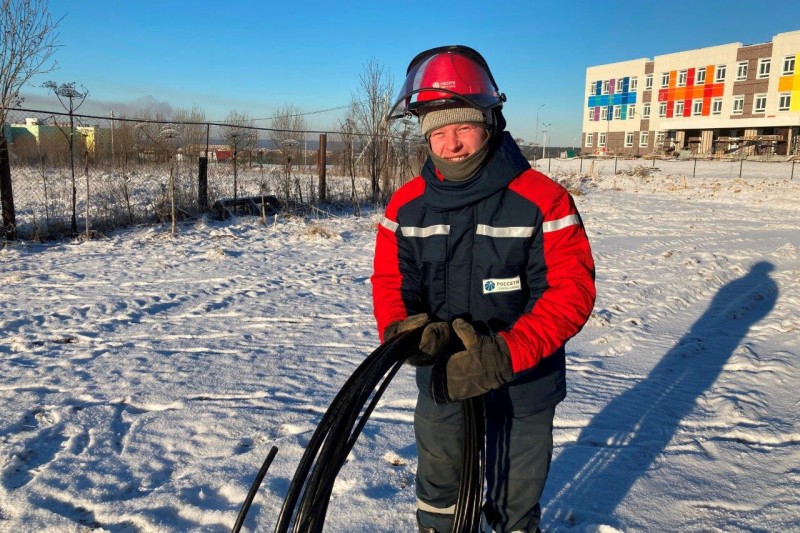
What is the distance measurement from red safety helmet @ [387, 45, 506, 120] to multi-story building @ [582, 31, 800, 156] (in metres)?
46.8

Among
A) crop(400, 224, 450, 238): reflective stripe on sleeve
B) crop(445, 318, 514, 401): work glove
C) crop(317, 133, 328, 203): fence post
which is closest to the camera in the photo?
crop(445, 318, 514, 401): work glove

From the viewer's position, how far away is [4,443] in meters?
3.14

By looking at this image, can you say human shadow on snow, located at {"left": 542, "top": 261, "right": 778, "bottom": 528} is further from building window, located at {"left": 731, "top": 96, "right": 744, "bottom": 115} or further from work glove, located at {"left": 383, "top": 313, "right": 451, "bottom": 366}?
building window, located at {"left": 731, "top": 96, "right": 744, "bottom": 115}

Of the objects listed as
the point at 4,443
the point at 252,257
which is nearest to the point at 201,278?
the point at 252,257

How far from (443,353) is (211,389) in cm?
278

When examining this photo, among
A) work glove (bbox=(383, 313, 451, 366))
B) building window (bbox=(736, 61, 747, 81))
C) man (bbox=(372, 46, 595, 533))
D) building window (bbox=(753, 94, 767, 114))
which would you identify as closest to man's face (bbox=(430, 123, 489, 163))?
man (bbox=(372, 46, 595, 533))

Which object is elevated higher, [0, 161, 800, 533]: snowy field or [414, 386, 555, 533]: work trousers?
[414, 386, 555, 533]: work trousers

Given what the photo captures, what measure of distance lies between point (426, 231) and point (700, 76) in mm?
55798

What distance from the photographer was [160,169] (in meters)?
16.6

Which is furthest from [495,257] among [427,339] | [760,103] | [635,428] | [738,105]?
[738,105]

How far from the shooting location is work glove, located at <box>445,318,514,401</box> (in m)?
1.63

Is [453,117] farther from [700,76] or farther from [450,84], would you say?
[700,76]

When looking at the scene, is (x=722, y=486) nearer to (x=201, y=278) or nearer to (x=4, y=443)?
(x=4, y=443)

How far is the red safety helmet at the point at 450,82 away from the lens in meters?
1.81
